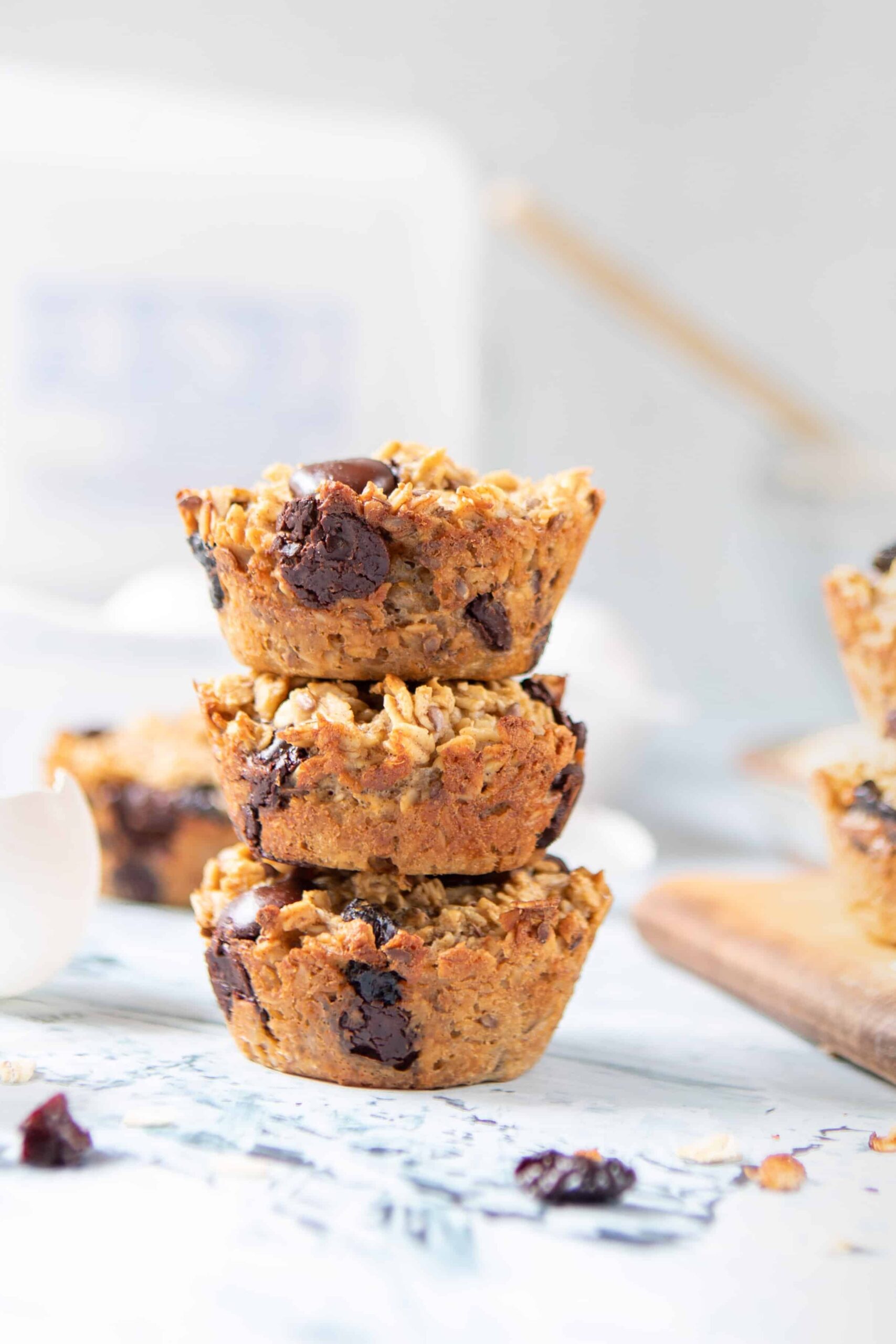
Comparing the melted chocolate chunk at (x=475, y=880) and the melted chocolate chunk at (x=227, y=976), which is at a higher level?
the melted chocolate chunk at (x=475, y=880)

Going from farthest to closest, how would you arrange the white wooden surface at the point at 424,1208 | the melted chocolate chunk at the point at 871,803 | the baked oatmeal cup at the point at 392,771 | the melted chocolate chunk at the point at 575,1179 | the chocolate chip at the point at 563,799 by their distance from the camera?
the melted chocolate chunk at the point at 871,803 → the chocolate chip at the point at 563,799 → the baked oatmeal cup at the point at 392,771 → the melted chocolate chunk at the point at 575,1179 → the white wooden surface at the point at 424,1208

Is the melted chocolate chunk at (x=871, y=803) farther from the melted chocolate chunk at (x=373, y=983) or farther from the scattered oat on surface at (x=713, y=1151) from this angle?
the melted chocolate chunk at (x=373, y=983)

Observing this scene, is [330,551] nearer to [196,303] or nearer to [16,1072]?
[16,1072]

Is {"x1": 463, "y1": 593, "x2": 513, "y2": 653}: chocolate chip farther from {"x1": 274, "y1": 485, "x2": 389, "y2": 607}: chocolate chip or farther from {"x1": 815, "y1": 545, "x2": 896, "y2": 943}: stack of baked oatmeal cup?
{"x1": 815, "y1": 545, "x2": 896, "y2": 943}: stack of baked oatmeal cup

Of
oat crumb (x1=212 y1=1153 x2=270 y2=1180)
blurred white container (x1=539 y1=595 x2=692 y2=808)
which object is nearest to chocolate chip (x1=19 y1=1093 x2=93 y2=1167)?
oat crumb (x1=212 y1=1153 x2=270 y2=1180)

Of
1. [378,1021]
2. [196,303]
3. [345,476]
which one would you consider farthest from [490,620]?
[196,303]

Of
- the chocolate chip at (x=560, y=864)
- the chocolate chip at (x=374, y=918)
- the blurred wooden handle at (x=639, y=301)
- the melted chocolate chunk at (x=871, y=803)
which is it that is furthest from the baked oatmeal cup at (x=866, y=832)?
the blurred wooden handle at (x=639, y=301)
